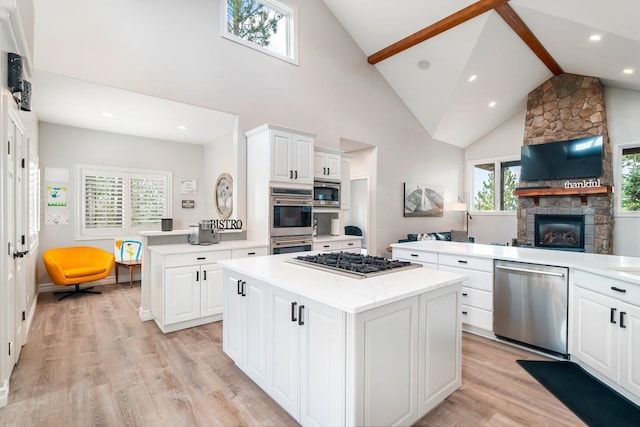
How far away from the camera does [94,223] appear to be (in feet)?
17.5

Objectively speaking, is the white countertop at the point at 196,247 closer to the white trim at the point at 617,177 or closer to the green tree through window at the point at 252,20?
the green tree through window at the point at 252,20

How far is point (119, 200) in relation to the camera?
219 inches

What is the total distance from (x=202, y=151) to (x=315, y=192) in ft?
10.1

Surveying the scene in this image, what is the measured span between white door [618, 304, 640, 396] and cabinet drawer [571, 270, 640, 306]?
60mm

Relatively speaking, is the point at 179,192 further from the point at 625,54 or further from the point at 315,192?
the point at 625,54

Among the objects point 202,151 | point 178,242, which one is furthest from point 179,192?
point 178,242

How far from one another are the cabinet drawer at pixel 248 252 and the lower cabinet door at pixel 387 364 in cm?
259

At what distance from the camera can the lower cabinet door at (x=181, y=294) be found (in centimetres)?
332

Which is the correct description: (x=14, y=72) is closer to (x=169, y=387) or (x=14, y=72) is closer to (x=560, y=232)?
(x=169, y=387)

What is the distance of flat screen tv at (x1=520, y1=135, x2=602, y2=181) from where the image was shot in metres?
5.76

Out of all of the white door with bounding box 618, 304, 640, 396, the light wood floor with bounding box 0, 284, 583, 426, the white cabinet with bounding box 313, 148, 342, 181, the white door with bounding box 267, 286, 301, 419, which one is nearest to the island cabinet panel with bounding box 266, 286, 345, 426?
the white door with bounding box 267, 286, 301, 419

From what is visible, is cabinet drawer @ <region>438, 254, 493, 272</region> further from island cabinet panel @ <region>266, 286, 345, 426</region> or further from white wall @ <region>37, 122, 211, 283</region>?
white wall @ <region>37, 122, 211, 283</region>

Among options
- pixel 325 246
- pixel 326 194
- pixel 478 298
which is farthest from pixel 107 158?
pixel 478 298

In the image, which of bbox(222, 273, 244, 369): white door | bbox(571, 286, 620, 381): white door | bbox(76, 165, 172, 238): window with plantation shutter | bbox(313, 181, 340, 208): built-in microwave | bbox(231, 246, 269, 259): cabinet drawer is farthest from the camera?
bbox(76, 165, 172, 238): window with plantation shutter
